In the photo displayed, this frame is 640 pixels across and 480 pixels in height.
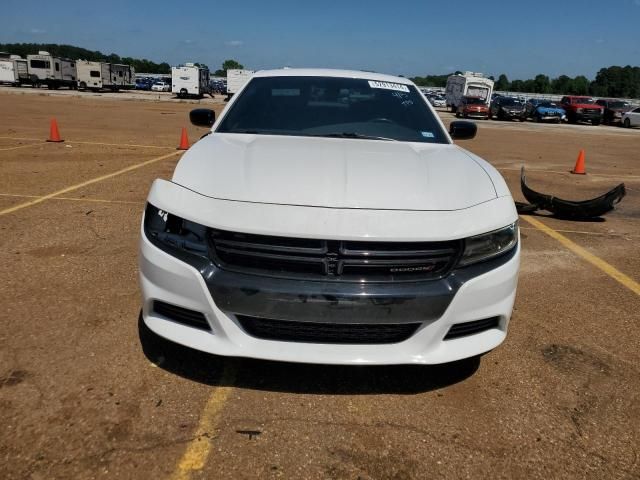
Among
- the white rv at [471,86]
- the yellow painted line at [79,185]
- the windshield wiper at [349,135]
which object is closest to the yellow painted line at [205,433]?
the windshield wiper at [349,135]

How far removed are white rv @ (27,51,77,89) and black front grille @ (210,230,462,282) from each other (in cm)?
5813

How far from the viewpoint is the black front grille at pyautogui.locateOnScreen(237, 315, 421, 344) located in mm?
2318

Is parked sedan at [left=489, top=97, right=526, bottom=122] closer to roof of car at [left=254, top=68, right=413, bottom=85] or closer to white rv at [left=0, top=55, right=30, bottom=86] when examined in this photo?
roof of car at [left=254, top=68, right=413, bottom=85]

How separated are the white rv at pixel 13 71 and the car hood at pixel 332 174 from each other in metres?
60.2

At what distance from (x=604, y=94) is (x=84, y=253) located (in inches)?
5450

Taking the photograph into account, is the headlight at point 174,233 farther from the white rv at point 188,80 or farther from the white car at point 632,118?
the white rv at point 188,80

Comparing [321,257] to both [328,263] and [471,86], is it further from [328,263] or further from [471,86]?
[471,86]

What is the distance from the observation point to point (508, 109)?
35688 mm

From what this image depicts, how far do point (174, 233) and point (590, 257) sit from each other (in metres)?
4.42

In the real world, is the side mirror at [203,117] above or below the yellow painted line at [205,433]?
above

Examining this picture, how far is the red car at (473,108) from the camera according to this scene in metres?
36.5

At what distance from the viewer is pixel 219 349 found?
2.35 meters

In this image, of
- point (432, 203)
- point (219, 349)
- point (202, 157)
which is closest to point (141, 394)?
point (219, 349)

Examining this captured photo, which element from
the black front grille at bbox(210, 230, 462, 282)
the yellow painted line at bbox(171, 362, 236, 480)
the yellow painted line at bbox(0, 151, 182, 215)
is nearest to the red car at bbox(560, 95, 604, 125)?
the yellow painted line at bbox(0, 151, 182, 215)
